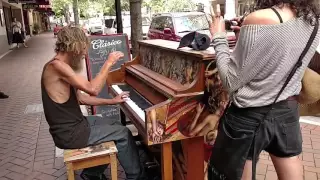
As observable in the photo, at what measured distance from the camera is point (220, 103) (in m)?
2.39

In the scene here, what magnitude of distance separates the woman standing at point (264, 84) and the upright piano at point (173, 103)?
482 millimetres

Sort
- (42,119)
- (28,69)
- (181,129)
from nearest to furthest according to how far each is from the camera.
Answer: (181,129) → (42,119) → (28,69)

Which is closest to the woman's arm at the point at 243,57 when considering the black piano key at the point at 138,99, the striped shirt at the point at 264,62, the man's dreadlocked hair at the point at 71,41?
the striped shirt at the point at 264,62

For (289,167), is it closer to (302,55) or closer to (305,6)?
(302,55)

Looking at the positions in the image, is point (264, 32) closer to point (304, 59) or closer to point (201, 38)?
point (304, 59)

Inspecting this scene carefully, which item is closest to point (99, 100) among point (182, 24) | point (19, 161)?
point (19, 161)

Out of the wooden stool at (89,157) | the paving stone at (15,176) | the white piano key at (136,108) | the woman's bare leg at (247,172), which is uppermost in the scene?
the white piano key at (136,108)

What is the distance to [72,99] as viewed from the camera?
273 centimetres

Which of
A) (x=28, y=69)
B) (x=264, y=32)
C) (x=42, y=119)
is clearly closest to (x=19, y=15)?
(x=28, y=69)

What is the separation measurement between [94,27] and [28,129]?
75.6ft

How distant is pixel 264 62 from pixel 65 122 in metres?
1.79

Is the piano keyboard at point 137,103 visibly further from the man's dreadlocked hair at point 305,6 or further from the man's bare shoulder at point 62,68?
the man's dreadlocked hair at point 305,6

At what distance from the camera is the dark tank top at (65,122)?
2.65 m

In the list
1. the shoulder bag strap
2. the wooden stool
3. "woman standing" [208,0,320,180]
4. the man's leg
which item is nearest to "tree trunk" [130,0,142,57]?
the man's leg
